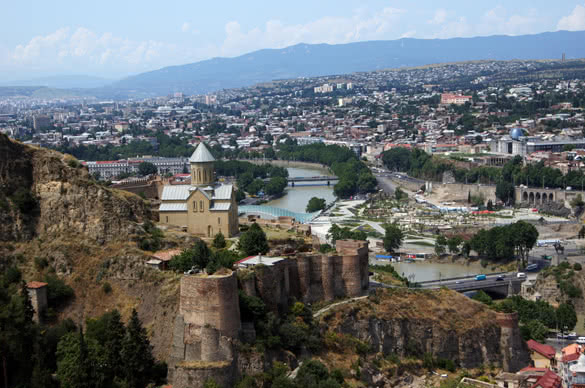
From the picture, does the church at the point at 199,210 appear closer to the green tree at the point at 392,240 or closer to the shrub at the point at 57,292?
the shrub at the point at 57,292

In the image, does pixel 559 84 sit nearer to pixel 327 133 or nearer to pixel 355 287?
pixel 327 133

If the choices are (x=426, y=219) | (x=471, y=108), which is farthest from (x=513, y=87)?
(x=426, y=219)

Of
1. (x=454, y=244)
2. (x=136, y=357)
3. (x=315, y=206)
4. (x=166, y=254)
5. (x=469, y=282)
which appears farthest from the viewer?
(x=315, y=206)

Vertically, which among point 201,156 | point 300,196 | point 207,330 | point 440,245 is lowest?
point 300,196

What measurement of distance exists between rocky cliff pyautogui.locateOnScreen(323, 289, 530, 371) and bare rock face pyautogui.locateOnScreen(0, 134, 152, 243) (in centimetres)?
586


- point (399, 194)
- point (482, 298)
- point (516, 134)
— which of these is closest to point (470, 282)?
point (482, 298)

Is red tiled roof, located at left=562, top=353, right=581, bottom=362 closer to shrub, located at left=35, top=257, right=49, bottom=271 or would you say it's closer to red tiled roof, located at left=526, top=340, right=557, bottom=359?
red tiled roof, located at left=526, top=340, right=557, bottom=359

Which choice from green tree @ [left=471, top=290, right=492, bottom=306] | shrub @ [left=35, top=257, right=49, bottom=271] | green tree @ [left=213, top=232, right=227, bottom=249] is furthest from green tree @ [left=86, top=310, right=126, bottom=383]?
green tree @ [left=471, top=290, right=492, bottom=306]

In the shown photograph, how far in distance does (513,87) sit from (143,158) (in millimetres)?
62931

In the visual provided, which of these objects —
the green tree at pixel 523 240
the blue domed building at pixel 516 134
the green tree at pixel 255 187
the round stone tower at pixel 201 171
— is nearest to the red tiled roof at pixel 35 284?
the round stone tower at pixel 201 171

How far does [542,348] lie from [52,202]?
13.8 metres

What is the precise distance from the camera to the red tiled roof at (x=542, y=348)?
24.8m

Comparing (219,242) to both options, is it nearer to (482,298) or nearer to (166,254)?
(166,254)

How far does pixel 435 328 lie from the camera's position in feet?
78.9
